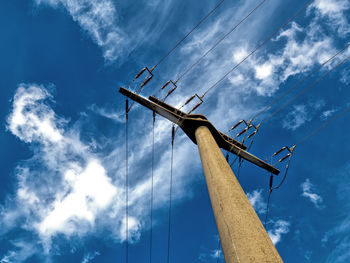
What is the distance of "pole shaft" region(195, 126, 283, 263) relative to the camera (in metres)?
3.24

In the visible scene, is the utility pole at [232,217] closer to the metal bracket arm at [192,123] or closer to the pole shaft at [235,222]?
the pole shaft at [235,222]

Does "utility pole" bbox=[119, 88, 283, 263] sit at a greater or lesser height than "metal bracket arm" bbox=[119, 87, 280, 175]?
lesser

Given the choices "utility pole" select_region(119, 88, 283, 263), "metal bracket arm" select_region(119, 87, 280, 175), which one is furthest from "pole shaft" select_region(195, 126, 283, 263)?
"metal bracket arm" select_region(119, 87, 280, 175)

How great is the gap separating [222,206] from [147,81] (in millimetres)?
8833

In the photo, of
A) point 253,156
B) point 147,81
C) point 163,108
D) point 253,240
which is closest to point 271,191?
point 253,156

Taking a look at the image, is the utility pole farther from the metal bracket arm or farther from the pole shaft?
the metal bracket arm

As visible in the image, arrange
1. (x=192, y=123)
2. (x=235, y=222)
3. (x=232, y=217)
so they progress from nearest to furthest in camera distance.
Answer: (x=235, y=222) < (x=232, y=217) < (x=192, y=123)

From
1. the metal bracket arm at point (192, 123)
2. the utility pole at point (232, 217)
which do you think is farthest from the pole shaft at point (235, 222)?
the metal bracket arm at point (192, 123)

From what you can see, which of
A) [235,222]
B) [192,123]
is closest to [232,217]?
[235,222]

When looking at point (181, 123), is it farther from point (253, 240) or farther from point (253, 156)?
point (253, 240)

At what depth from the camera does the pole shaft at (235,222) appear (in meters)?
3.24

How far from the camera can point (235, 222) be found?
378 cm

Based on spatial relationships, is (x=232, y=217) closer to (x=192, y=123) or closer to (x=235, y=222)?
(x=235, y=222)

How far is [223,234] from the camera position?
12.7 feet
